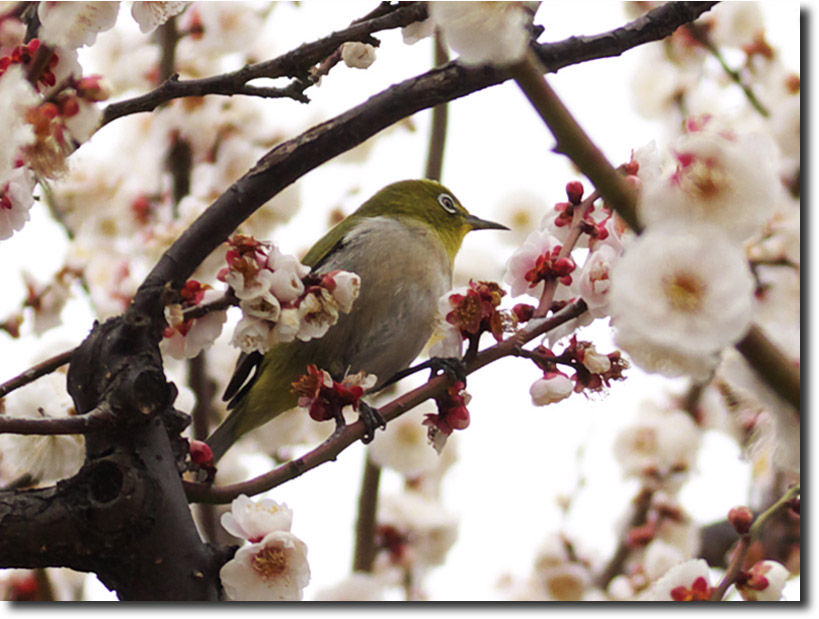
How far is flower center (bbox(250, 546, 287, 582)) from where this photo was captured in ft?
3.54

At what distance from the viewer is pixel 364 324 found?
1.75 metres

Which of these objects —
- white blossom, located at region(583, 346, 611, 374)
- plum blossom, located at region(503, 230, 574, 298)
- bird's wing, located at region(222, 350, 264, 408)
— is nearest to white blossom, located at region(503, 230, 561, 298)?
plum blossom, located at region(503, 230, 574, 298)

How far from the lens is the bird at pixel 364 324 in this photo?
5.75 ft

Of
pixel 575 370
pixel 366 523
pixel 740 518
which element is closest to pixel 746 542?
pixel 740 518

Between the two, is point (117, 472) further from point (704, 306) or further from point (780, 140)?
point (780, 140)

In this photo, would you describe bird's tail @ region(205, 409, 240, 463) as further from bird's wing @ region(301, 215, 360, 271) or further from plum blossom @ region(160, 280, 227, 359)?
plum blossom @ region(160, 280, 227, 359)

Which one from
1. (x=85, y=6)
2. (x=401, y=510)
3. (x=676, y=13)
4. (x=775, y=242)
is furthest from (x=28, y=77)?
(x=775, y=242)

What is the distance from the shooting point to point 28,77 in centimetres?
101

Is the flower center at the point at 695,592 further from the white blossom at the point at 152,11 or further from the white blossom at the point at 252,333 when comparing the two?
the white blossom at the point at 152,11

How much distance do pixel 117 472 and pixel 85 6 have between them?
1.75 feet

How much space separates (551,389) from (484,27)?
483 mm

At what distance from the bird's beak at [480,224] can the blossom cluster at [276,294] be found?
122 centimetres

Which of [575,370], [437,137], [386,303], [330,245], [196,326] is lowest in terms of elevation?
[575,370]

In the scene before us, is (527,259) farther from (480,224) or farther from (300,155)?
(480,224)
